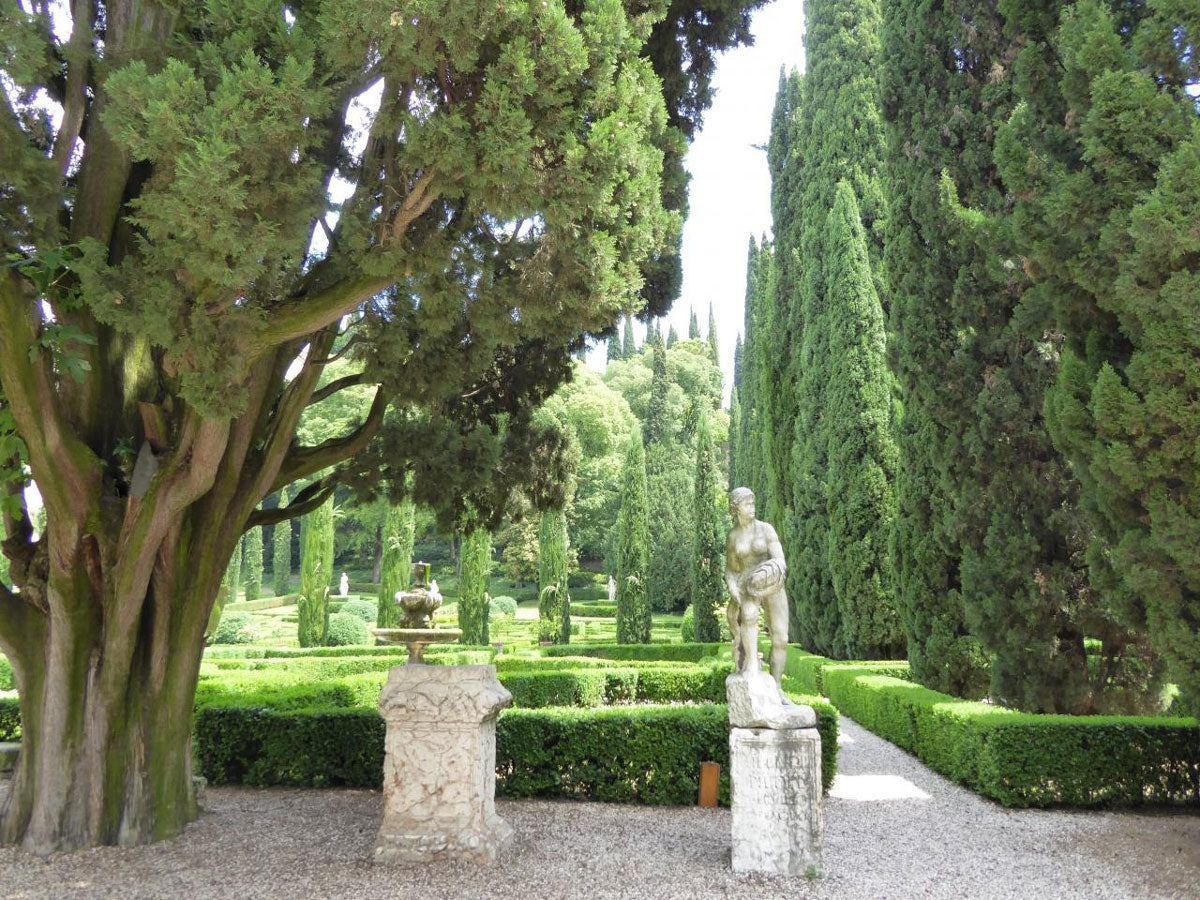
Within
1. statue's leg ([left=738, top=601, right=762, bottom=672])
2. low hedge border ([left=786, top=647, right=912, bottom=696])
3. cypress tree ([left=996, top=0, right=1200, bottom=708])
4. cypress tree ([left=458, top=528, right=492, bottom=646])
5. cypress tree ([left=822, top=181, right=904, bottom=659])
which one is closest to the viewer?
cypress tree ([left=996, top=0, right=1200, bottom=708])

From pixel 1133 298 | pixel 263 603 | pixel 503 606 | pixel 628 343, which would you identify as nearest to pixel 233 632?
pixel 503 606

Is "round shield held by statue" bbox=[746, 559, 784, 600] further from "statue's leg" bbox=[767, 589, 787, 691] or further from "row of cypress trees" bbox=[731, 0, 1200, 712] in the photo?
"row of cypress trees" bbox=[731, 0, 1200, 712]

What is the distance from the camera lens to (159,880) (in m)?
4.99

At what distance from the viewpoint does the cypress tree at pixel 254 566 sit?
39.8 metres

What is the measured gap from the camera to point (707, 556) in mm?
24250

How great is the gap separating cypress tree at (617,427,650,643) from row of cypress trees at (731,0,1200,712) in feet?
17.8

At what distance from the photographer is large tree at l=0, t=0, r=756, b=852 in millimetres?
4117

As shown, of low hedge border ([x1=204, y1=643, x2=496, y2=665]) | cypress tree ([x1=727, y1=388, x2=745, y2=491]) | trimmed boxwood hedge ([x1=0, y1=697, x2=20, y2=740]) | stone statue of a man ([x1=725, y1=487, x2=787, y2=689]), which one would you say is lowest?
low hedge border ([x1=204, y1=643, x2=496, y2=665])

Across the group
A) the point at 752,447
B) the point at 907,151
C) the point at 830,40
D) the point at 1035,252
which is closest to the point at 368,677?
the point at 1035,252

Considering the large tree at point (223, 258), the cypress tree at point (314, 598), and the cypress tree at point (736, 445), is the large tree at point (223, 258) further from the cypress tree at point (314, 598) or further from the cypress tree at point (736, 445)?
the cypress tree at point (736, 445)

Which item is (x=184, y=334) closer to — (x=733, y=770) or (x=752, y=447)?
(x=733, y=770)

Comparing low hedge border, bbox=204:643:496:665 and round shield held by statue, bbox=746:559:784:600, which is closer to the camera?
round shield held by statue, bbox=746:559:784:600

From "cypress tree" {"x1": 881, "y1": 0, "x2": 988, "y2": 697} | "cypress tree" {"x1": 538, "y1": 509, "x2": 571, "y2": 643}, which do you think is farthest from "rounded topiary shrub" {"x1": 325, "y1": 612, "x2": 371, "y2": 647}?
"cypress tree" {"x1": 881, "y1": 0, "x2": 988, "y2": 697}

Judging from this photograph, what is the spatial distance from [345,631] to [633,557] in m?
8.42
